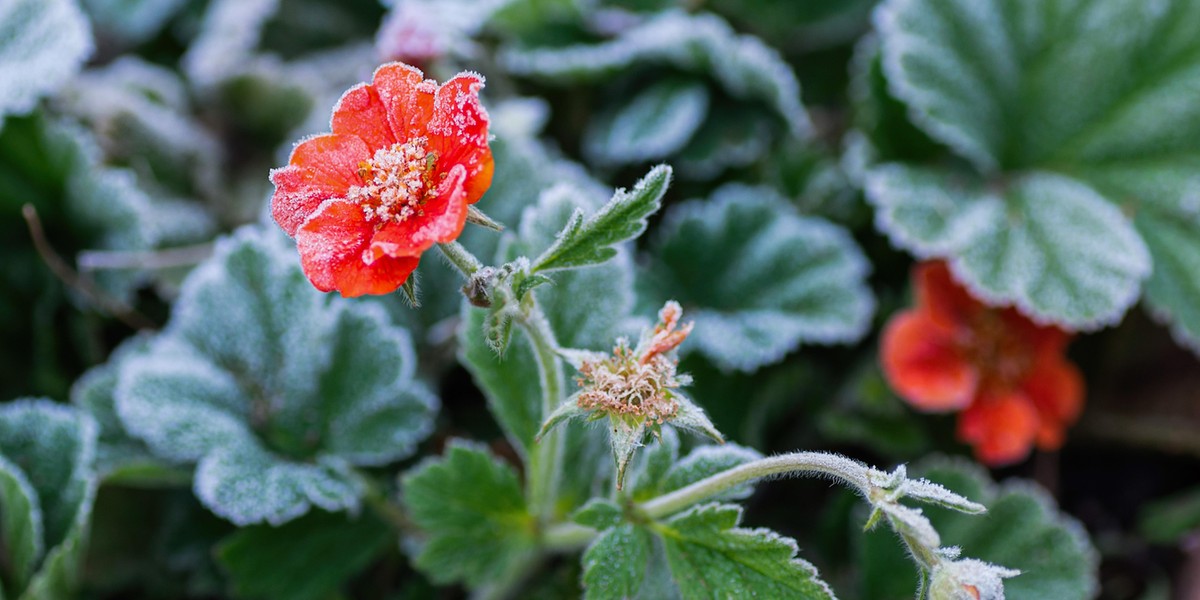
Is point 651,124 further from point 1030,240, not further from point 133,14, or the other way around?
point 133,14

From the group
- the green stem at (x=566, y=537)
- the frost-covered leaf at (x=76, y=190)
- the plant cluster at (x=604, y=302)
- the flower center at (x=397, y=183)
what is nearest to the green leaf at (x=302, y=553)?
the plant cluster at (x=604, y=302)

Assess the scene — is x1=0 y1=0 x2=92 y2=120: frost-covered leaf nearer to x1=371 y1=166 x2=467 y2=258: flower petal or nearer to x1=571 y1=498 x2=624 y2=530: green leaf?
x1=371 y1=166 x2=467 y2=258: flower petal

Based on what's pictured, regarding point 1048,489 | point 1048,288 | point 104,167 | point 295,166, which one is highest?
point 295,166

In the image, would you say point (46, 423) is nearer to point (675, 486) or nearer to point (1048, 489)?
point (675, 486)

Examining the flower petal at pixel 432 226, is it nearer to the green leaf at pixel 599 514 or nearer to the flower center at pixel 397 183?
the flower center at pixel 397 183

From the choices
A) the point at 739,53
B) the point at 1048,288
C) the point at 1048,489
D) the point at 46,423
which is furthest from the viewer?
A: the point at 1048,489

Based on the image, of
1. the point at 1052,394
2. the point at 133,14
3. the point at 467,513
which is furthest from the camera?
the point at 133,14

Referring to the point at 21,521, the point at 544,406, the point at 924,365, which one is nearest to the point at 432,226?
the point at 544,406

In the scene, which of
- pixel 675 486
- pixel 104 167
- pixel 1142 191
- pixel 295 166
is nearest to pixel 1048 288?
pixel 1142 191
